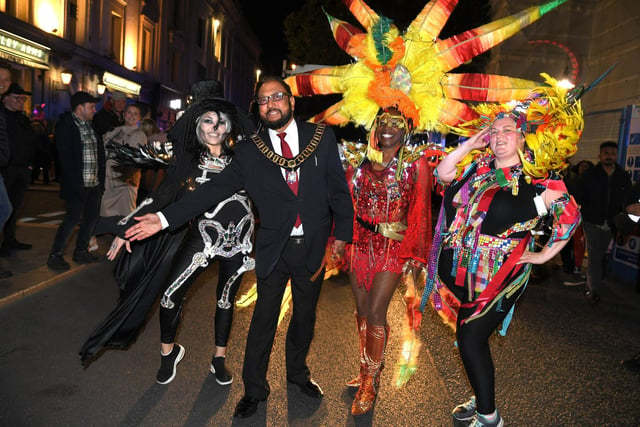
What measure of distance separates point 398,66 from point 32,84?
17.1 m

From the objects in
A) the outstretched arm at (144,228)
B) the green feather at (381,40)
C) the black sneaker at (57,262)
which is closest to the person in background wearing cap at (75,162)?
the black sneaker at (57,262)

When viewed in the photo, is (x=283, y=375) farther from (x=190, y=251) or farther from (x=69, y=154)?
(x=69, y=154)

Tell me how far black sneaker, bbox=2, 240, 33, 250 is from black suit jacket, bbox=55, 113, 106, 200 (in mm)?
1232

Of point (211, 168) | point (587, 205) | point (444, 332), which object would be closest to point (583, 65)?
point (587, 205)

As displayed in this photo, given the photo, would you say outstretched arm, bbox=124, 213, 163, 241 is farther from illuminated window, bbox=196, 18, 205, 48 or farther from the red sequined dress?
illuminated window, bbox=196, 18, 205, 48

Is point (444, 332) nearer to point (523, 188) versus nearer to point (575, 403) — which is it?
point (575, 403)

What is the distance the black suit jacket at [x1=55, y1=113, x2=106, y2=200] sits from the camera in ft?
21.5

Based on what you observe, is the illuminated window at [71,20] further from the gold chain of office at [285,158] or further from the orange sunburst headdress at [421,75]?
the gold chain of office at [285,158]

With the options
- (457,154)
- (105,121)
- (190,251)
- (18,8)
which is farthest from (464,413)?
(18,8)

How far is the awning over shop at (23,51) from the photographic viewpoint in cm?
1509

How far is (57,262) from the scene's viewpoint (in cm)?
653

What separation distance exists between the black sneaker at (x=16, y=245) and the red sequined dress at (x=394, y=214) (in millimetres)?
5558

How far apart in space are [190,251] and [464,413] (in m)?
2.20

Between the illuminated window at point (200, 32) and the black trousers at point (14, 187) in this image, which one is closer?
the black trousers at point (14, 187)
